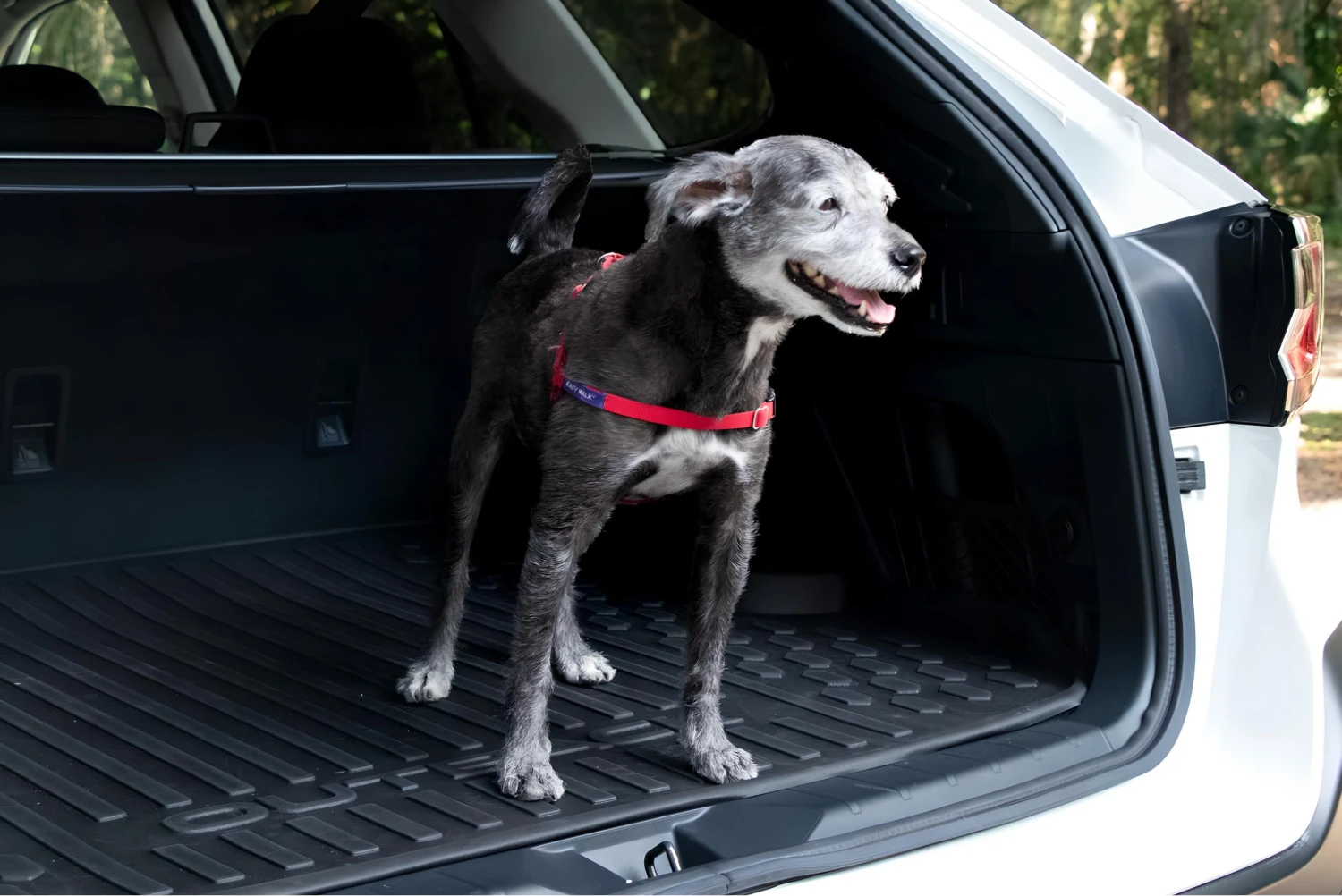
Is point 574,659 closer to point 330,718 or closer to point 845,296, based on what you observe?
point 330,718

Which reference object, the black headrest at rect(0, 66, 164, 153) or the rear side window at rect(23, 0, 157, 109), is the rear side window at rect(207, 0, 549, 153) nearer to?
the rear side window at rect(23, 0, 157, 109)

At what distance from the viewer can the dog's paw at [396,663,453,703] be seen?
2.92m

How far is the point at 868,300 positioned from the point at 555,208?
0.98 meters

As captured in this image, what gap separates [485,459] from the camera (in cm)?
303

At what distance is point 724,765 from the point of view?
242cm

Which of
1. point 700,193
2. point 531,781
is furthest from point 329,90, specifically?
point 531,781

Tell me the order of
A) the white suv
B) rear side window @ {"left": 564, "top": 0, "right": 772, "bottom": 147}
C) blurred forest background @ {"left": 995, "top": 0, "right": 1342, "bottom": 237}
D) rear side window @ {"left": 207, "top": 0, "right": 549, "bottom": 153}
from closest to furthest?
the white suv → rear side window @ {"left": 207, "top": 0, "right": 549, "bottom": 153} → rear side window @ {"left": 564, "top": 0, "right": 772, "bottom": 147} → blurred forest background @ {"left": 995, "top": 0, "right": 1342, "bottom": 237}

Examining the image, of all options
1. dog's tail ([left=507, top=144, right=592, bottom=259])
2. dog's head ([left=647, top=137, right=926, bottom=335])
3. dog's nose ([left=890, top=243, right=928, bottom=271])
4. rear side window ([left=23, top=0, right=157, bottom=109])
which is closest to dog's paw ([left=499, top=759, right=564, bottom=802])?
dog's head ([left=647, top=137, right=926, bottom=335])

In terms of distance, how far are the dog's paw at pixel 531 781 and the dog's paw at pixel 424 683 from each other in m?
0.55

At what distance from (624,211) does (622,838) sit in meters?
1.99

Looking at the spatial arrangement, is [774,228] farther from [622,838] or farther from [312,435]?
[312,435]

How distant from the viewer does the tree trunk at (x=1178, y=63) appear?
1038cm

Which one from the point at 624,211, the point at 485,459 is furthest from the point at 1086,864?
the point at 624,211

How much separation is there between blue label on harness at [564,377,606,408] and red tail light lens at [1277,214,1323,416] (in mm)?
1170
